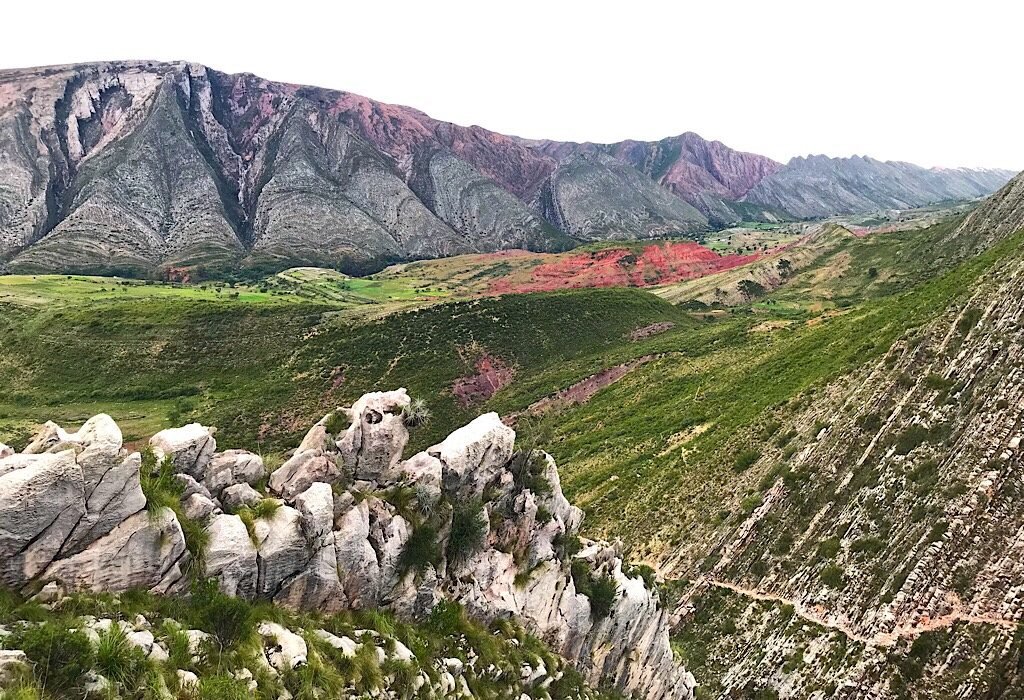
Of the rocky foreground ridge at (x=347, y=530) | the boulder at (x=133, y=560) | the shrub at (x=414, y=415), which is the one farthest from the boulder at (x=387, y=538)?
the boulder at (x=133, y=560)

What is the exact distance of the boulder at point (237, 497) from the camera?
17.8m

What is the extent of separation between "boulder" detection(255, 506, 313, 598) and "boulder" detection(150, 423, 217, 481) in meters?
3.04

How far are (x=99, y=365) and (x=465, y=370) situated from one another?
5834cm

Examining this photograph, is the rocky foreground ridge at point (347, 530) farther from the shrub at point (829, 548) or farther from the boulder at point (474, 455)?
the shrub at point (829, 548)

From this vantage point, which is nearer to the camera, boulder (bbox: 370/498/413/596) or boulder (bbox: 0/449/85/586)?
boulder (bbox: 0/449/85/586)

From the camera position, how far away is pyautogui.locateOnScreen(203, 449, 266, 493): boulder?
18297mm

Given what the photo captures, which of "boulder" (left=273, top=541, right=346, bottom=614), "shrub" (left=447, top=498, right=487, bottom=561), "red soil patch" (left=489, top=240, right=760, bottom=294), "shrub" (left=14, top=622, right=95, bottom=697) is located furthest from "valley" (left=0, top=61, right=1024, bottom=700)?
"red soil patch" (left=489, top=240, right=760, bottom=294)

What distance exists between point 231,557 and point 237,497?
2782 mm

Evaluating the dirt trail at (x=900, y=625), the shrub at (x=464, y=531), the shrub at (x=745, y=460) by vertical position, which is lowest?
the dirt trail at (x=900, y=625)

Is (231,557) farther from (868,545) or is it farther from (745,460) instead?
(745,460)

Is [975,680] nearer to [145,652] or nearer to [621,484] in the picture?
[621,484]

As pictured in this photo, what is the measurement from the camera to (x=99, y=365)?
88.6 m

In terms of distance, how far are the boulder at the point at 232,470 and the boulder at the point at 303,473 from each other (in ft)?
2.25

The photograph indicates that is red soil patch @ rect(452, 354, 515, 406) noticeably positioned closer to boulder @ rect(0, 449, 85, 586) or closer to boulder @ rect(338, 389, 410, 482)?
boulder @ rect(338, 389, 410, 482)
